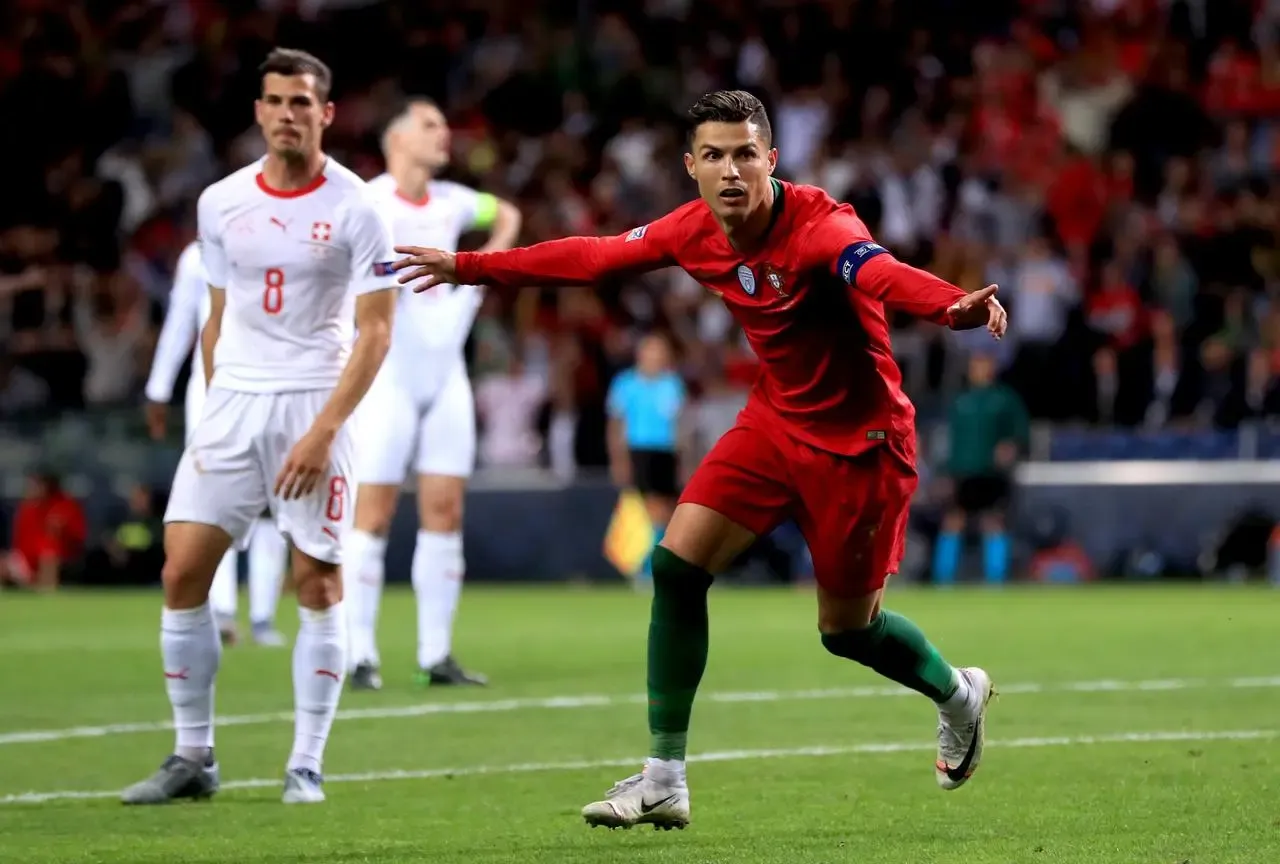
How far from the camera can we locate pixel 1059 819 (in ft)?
21.4

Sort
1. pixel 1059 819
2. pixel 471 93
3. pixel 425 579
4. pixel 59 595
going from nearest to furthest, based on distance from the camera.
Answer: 1. pixel 1059 819
2. pixel 425 579
3. pixel 59 595
4. pixel 471 93

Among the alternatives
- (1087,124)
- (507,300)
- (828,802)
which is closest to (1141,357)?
(1087,124)

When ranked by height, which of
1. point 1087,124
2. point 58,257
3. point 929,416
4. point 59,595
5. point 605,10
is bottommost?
point 59,595

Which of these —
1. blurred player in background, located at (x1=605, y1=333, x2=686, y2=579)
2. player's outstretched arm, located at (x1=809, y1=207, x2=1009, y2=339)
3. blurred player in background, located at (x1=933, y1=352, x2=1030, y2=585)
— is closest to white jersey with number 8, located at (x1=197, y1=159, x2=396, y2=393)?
player's outstretched arm, located at (x1=809, y1=207, x2=1009, y2=339)

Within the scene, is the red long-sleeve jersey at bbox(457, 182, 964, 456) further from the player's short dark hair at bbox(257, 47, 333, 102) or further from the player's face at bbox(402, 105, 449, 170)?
the player's face at bbox(402, 105, 449, 170)

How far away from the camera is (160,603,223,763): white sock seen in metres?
7.39

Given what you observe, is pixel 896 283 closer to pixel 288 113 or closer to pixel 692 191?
pixel 288 113

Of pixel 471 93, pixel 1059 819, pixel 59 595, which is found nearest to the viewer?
pixel 1059 819

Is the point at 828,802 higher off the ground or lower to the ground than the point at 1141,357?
lower

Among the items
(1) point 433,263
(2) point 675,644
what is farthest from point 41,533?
(2) point 675,644

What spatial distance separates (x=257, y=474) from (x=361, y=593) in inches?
151

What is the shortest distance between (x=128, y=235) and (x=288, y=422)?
16.0 meters

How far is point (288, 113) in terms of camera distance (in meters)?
7.36

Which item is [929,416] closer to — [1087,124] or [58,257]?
[1087,124]
